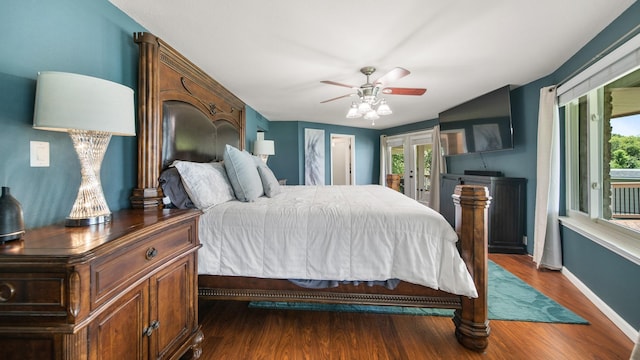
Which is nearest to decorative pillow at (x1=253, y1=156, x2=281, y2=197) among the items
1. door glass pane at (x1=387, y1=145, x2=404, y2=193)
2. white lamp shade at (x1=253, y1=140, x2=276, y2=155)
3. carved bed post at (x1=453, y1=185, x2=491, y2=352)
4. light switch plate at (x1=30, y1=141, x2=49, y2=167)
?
light switch plate at (x1=30, y1=141, x2=49, y2=167)

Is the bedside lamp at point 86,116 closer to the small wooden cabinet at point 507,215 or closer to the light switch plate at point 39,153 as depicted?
the light switch plate at point 39,153

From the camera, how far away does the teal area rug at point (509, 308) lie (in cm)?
190

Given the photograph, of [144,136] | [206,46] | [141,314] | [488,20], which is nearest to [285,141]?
[206,46]

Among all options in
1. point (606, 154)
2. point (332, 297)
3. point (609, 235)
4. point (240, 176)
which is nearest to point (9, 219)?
point (240, 176)

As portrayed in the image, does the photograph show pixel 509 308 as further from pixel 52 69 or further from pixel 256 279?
pixel 52 69

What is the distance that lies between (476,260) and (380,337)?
0.80m

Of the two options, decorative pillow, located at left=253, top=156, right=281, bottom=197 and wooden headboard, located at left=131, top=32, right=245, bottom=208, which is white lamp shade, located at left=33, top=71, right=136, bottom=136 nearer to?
wooden headboard, located at left=131, top=32, right=245, bottom=208

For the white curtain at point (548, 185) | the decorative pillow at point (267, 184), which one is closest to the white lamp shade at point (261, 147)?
the decorative pillow at point (267, 184)

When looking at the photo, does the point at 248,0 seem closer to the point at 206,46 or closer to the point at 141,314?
the point at 206,46

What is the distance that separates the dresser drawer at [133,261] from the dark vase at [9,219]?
34cm

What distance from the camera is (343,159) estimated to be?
24.9 ft

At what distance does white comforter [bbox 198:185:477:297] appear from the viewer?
157cm

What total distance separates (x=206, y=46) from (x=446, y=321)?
2.91 m

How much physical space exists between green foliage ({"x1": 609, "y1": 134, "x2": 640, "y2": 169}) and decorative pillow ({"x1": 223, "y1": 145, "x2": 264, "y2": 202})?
2966 millimetres
